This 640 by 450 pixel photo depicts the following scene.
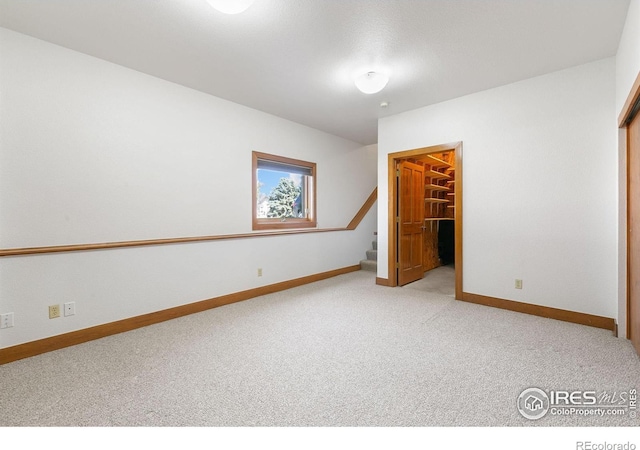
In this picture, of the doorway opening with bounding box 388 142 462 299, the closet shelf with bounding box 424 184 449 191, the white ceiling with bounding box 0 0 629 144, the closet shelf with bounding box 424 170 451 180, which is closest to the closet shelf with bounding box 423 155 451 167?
the doorway opening with bounding box 388 142 462 299

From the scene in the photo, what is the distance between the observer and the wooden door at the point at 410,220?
4465mm

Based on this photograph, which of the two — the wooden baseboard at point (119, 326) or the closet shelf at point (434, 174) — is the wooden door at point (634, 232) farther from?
the wooden baseboard at point (119, 326)

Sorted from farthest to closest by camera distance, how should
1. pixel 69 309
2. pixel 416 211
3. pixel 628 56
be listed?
pixel 416 211 < pixel 69 309 < pixel 628 56

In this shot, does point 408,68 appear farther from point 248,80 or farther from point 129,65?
Answer: point 129,65

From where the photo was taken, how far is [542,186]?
3092 mm

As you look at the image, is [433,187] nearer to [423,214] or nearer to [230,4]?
[423,214]

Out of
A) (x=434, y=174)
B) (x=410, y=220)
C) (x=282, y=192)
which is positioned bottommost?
(x=410, y=220)

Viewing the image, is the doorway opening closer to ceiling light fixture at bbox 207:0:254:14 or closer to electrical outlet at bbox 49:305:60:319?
ceiling light fixture at bbox 207:0:254:14

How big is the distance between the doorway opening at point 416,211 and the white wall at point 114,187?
176cm

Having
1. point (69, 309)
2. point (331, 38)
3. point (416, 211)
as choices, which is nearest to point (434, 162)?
point (416, 211)

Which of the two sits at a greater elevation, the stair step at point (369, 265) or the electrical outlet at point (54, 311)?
the electrical outlet at point (54, 311)

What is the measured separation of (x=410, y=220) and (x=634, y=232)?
2612 millimetres

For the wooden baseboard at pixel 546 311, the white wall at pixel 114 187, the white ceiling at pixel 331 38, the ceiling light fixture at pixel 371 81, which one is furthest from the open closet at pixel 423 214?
the white wall at pixel 114 187
